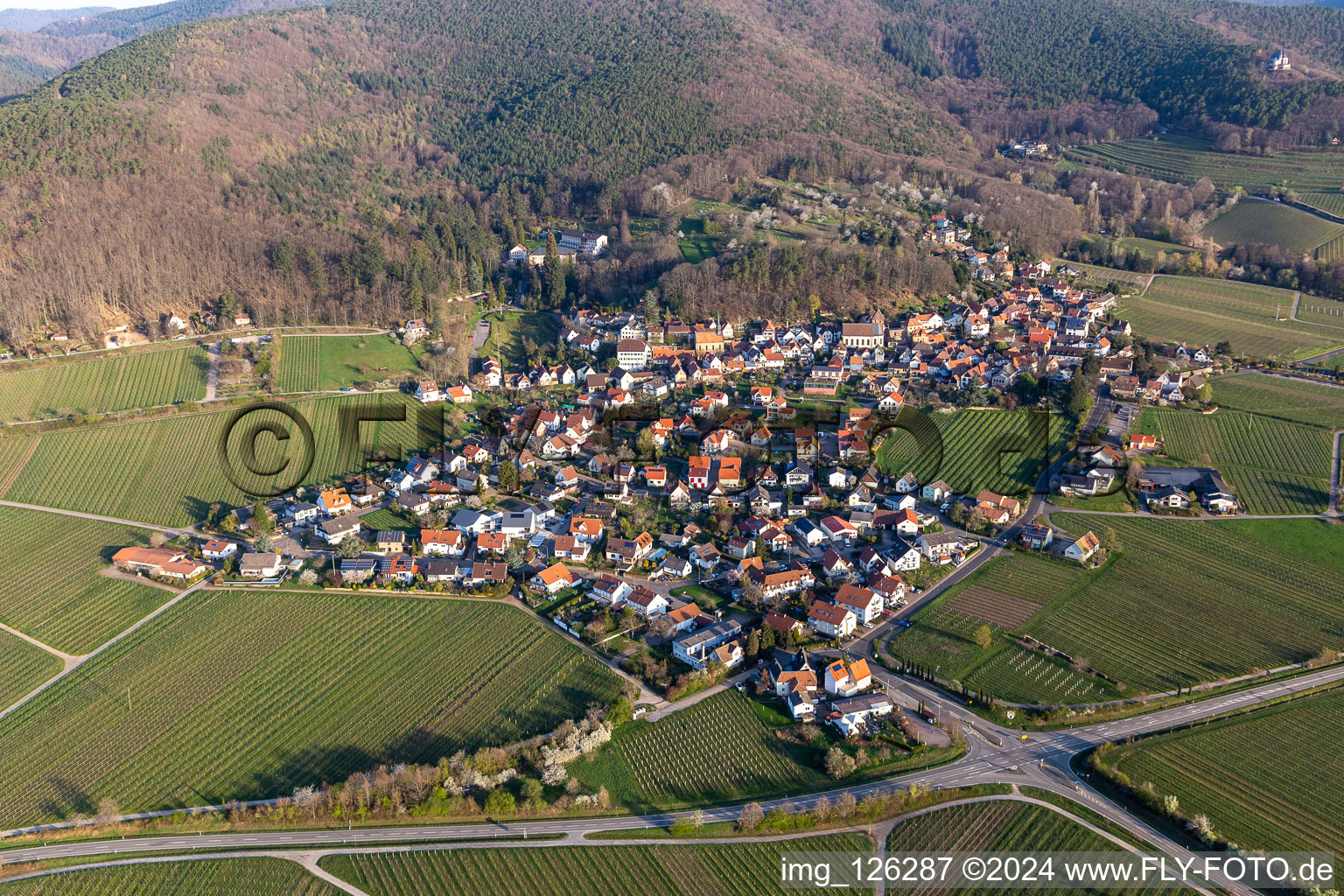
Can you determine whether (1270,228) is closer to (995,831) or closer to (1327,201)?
(1327,201)

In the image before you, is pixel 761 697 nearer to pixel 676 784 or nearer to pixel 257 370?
pixel 676 784

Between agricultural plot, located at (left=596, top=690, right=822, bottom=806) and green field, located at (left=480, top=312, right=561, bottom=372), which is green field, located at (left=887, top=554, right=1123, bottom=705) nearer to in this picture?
agricultural plot, located at (left=596, top=690, right=822, bottom=806)

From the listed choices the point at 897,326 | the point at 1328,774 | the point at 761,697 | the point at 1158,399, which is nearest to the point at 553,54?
the point at 897,326

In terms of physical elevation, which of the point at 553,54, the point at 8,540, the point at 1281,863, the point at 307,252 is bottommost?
the point at 1281,863

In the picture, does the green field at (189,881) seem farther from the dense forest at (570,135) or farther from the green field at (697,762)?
the dense forest at (570,135)

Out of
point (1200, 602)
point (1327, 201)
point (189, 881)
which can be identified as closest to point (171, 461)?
point (189, 881)

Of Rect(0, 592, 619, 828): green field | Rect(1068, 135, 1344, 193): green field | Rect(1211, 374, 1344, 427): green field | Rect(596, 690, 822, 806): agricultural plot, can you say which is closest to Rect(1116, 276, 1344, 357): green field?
Rect(1211, 374, 1344, 427): green field

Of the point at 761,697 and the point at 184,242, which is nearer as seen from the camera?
the point at 761,697

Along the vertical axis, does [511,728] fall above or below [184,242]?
below
